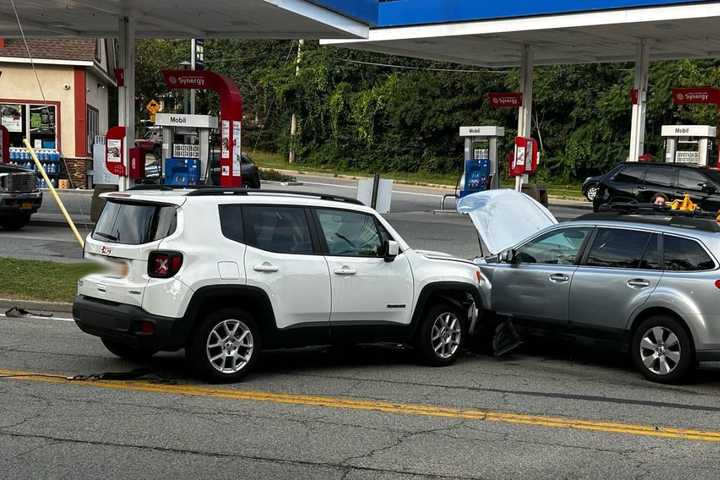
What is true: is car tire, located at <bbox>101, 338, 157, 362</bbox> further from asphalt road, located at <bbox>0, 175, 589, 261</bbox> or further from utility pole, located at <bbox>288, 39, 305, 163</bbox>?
utility pole, located at <bbox>288, 39, 305, 163</bbox>

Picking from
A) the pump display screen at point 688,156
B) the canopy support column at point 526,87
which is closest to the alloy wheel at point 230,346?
the canopy support column at point 526,87

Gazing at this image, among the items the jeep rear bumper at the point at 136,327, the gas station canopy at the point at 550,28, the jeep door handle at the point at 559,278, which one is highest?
the gas station canopy at the point at 550,28

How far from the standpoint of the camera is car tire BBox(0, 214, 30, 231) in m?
20.4

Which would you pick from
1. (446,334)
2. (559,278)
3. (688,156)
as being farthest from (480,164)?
(446,334)

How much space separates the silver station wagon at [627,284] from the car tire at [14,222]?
1330 centimetres

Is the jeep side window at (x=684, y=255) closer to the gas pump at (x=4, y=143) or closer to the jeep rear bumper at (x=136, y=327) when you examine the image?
the jeep rear bumper at (x=136, y=327)

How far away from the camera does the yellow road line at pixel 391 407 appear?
6996 mm

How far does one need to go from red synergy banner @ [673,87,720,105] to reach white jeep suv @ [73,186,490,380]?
71.1 feet

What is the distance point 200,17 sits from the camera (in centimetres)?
2191

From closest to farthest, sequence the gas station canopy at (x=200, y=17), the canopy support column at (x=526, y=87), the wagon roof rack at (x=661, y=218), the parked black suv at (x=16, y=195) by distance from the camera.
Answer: the wagon roof rack at (x=661, y=218) → the parked black suv at (x=16, y=195) → the gas station canopy at (x=200, y=17) → the canopy support column at (x=526, y=87)

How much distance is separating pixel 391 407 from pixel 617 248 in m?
3.26

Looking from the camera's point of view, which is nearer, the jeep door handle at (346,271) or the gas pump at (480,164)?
the jeep door handle at (346,271)

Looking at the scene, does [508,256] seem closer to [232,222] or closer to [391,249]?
[391,249]

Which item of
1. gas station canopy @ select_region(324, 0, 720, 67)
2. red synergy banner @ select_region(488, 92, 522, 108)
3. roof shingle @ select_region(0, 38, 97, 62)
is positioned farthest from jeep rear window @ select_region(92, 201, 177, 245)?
roof shingle @ select_region(0, 38, 97, 62)
